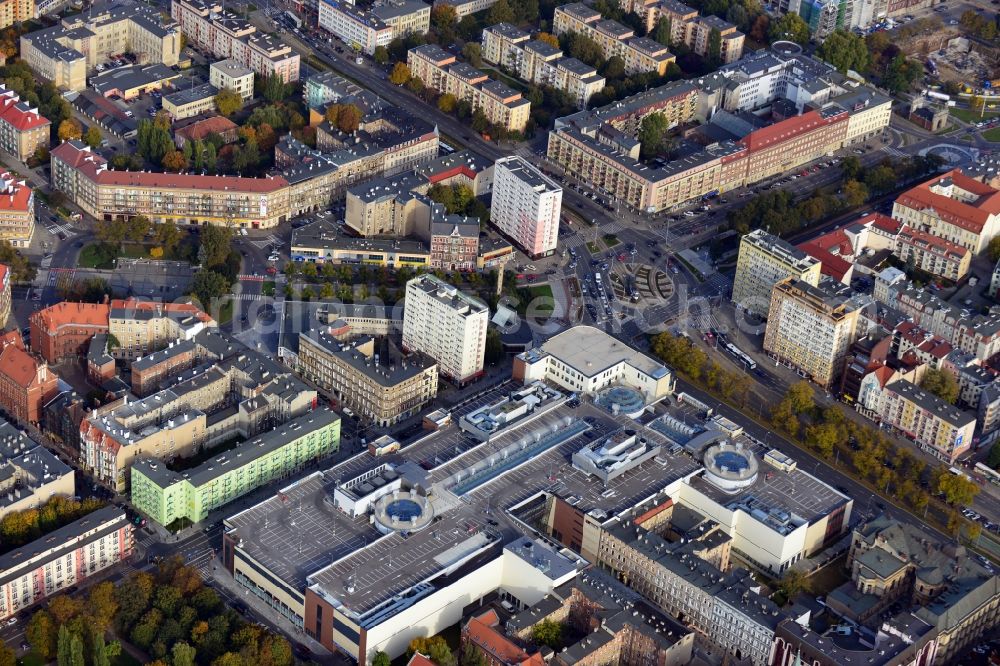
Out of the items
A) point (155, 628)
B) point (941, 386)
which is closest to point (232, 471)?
point (155, 628)

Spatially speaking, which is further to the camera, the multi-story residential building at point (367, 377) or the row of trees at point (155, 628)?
the multi-story residential building at point (367, 377)

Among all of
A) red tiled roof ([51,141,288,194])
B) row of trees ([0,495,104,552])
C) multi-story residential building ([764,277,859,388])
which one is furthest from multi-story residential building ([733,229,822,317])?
row of trees ([0,495,104,552])

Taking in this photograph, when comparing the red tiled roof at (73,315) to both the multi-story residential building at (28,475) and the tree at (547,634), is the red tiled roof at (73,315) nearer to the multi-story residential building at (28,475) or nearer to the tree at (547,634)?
the multi-story residential building at (28,475)

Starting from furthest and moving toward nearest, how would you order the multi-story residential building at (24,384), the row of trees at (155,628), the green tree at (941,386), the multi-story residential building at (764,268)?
the multi-story residential building at (764,268)
the green tree at (941,386)
the multi-story residential building at (24,384)
the row of trees at (155,628)

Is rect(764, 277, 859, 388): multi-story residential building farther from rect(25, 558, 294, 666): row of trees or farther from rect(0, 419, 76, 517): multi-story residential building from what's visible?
rect(0, 419, 76, 517): multi-story residential building

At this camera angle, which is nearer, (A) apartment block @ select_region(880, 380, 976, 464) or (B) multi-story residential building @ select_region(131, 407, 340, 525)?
(B) multi-story residential building @ select_region(131, 407, 340, 525)

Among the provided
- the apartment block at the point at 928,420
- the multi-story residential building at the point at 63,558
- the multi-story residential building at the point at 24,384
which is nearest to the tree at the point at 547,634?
the multi-story residential building at the point at 63,558
